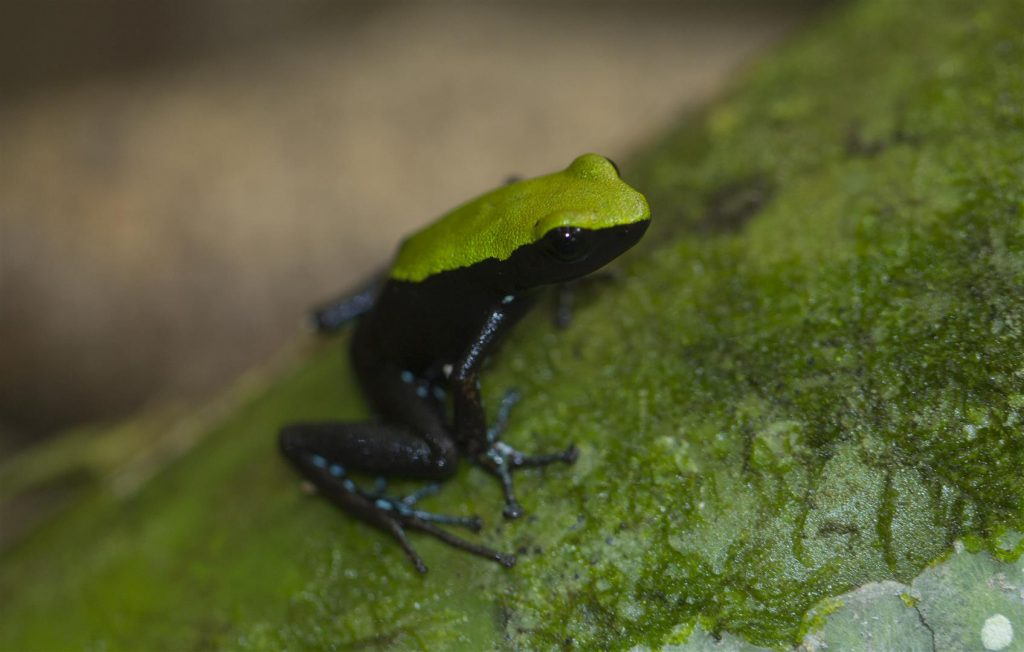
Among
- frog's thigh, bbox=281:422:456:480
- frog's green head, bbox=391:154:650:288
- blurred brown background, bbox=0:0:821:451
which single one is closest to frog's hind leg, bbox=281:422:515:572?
frog's thigh, bbox=281:422:456:480

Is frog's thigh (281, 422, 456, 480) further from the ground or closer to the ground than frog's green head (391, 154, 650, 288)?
closer to the ground

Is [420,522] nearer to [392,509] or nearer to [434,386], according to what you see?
[392,509]

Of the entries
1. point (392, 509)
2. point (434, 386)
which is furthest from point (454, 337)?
point (392, 509)

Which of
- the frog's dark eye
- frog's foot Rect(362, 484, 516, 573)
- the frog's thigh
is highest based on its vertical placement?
the frog's dark eye

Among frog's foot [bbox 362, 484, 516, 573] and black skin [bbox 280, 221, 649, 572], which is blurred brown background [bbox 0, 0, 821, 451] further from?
frog's foot [bbox 362, 484, 516, 573]

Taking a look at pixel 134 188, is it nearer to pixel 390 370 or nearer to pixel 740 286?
pixel 390 370

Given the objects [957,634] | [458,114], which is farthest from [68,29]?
[957,634]

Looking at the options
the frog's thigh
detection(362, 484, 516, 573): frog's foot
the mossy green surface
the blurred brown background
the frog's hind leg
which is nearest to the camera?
the mossy green surface
